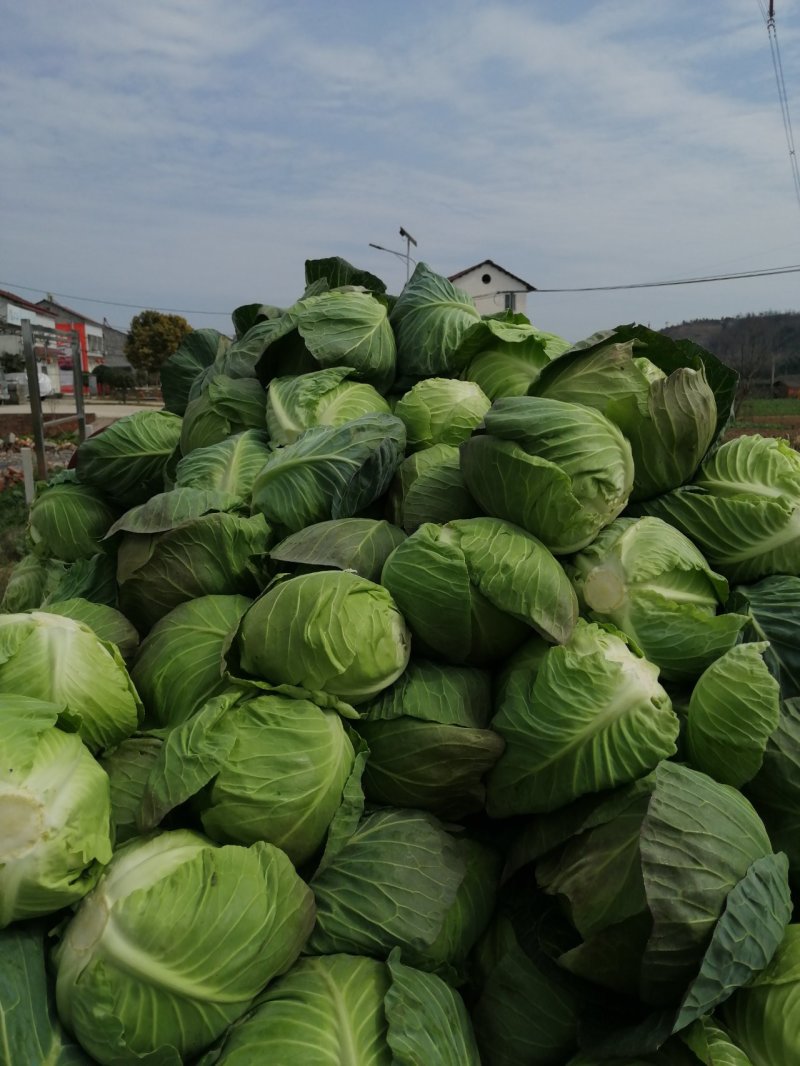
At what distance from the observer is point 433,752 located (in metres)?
2.16

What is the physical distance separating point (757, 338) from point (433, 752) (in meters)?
58.9

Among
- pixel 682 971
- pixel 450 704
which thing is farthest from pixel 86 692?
pixel 682 971

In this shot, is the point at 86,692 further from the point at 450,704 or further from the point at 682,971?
the point at 682,971

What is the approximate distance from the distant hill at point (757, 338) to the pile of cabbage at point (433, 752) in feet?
170

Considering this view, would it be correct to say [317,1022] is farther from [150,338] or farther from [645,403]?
[150,338]

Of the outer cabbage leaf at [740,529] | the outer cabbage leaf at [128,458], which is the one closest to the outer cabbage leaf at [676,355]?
the outer cabbage leaf at [740,529]

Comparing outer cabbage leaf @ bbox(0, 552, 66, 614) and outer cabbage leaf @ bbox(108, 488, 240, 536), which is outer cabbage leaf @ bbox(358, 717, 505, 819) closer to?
outer cabbage leaf @ bbox(108, 488, 240, 536)

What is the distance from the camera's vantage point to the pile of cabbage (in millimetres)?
1726

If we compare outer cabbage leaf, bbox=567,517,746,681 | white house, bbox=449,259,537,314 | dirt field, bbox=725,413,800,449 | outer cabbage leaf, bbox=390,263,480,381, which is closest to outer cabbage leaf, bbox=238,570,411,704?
outer cabbage leaf, bbox=567,517,746,681

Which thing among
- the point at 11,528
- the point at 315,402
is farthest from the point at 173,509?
the point at 11,528

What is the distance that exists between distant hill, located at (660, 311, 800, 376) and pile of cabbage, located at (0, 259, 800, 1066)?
51.7m

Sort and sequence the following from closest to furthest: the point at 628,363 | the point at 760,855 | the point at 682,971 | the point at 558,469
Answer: the point at 682,971, the point at 760,855, the point at 558,469, the point at 628,363

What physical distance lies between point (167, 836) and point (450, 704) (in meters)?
0.84

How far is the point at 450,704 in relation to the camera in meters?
2.24
